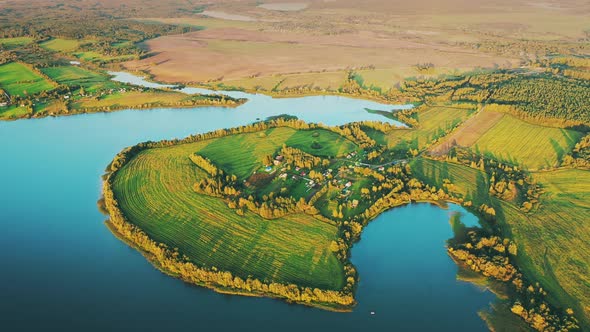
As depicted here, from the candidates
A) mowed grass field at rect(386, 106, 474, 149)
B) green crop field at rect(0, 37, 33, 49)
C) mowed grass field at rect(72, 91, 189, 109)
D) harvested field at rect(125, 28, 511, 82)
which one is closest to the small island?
mowed grass field at rect(386, 106, 474, 149)

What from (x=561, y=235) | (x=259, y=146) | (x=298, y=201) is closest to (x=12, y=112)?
(x=259, y=146)

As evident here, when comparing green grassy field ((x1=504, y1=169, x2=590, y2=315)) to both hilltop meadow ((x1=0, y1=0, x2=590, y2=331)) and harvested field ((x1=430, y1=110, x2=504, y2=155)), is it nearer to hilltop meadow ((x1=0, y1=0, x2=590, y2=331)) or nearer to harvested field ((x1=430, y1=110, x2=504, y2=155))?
Answer: hilltop meadow ((x1=0, y1=0, x2=590, y2=331))

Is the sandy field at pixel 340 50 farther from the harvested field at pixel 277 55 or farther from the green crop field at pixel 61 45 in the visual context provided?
the green crop field at pixel 61 45

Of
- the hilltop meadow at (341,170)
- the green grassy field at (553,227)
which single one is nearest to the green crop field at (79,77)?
the hilltop meadow at (341,170)

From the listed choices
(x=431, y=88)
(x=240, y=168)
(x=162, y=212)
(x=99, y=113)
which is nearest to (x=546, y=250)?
(x=240, y=168)

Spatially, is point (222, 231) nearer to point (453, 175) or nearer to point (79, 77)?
point (453, 175)

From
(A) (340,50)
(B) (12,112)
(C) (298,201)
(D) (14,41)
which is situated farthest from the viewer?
(D) (14,41)

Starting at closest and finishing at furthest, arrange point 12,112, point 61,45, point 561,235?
point 561,235 → point 12,112 → point 61,45
